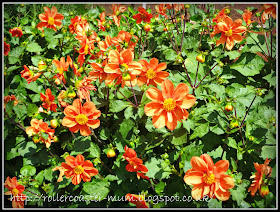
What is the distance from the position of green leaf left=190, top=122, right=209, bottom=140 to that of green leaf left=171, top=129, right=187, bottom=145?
5 cm

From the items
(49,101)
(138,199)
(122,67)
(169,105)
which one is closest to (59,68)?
(49,101)

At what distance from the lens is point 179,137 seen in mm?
1194

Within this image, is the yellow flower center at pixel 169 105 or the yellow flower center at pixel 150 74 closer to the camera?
the yellow flower center at pixel 169 105

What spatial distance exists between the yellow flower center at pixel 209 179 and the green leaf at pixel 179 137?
0.68ft

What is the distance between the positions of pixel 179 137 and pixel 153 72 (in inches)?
13.2

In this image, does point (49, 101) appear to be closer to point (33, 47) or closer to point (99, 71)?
point (99, 71)

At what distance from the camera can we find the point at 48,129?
54.1 inches

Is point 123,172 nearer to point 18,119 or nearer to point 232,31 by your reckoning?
point 18,119

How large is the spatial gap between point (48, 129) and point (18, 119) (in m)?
0.29

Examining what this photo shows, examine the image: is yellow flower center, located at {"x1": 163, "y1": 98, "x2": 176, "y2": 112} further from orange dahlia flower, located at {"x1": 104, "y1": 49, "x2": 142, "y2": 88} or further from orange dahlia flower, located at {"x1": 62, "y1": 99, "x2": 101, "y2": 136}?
orange dahlia flower, located at {"x1": 62, "y1": 99, "x2": 101, "y2": 136}

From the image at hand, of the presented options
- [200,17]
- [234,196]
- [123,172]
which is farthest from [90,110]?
[200,17]

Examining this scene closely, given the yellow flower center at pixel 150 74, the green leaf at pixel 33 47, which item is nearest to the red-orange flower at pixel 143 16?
the yellow flower center at pixel 150 74

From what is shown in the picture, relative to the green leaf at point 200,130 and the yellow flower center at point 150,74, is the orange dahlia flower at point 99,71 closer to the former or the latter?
the yellow flower center at point 150,74

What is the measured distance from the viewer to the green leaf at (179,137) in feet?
3.85
